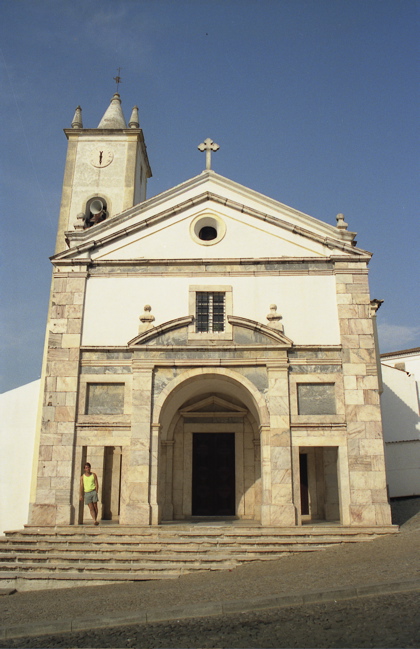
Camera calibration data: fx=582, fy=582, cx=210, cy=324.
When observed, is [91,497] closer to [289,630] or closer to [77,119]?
[289,630]

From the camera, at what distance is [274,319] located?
15.4m

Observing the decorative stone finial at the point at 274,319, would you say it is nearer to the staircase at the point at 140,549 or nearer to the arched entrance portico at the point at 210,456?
the arched entrance portico at the point at 210,456

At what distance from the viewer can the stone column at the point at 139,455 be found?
13.9 metres

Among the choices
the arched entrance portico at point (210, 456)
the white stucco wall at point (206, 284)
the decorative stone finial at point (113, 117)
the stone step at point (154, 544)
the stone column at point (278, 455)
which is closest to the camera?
the stone step at point (154, 544)

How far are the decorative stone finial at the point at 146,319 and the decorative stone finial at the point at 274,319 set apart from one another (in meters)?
3.11

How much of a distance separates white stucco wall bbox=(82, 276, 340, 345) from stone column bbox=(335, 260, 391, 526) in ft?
1.29

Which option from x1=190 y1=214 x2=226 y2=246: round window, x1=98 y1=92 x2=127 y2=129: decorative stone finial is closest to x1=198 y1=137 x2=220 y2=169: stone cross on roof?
x1=190 y1=214 x2=226 y2=246: round window

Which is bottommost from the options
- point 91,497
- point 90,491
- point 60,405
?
point 91,497

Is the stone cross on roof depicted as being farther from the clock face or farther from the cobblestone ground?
the cobblestone ground

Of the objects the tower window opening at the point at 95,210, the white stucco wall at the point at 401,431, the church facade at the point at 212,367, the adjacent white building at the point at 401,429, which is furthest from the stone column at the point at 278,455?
the tower window opening at the point at 95,210

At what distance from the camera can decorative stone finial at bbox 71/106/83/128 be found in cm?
2389

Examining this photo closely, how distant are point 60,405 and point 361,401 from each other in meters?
7.64

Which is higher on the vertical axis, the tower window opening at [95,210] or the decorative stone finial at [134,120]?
the decorative stone finial at [134,120]

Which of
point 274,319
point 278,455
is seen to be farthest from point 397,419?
point 278,455
